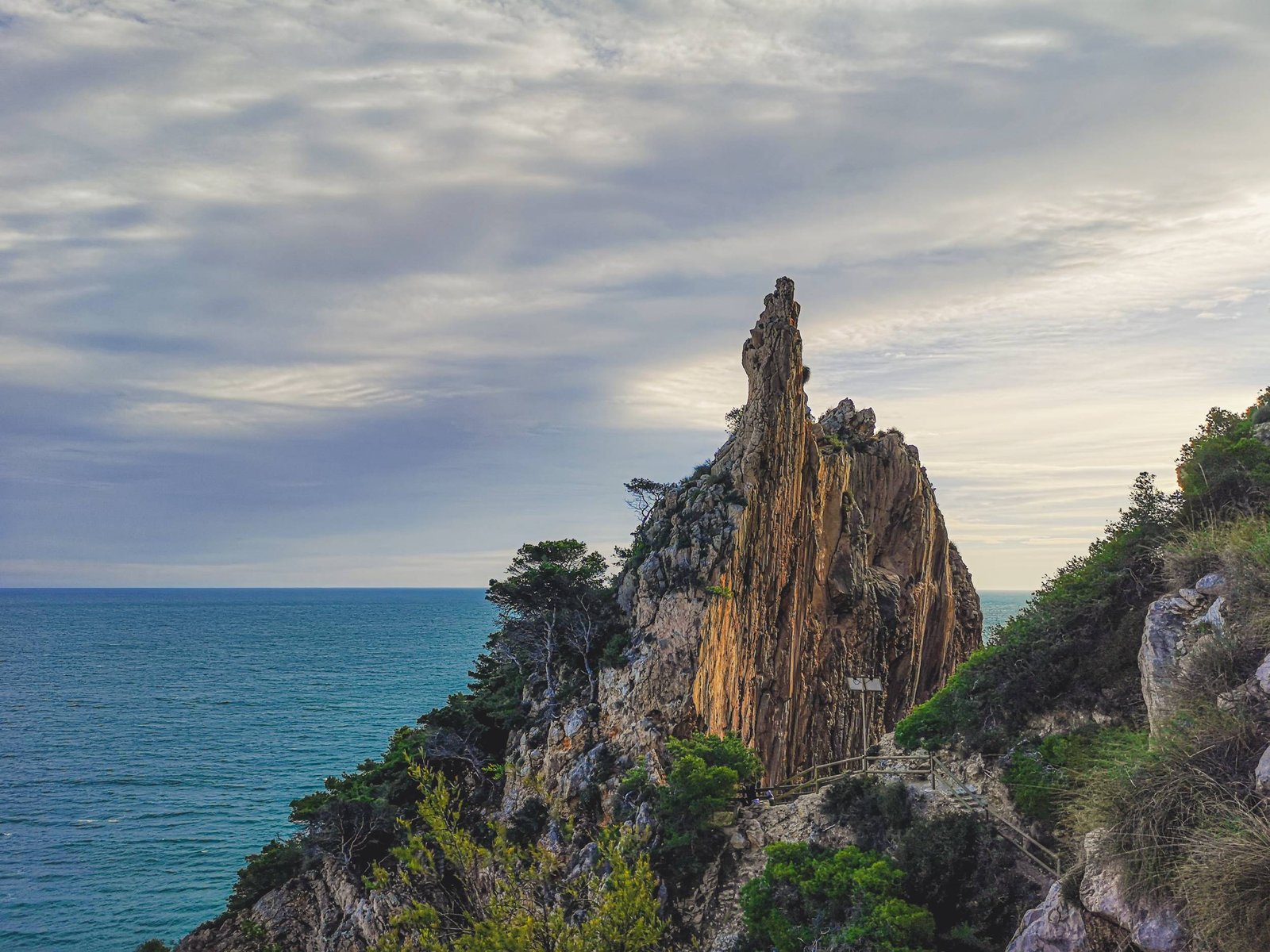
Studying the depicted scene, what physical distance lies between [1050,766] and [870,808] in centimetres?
448

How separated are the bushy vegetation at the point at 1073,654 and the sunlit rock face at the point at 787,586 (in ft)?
37.9

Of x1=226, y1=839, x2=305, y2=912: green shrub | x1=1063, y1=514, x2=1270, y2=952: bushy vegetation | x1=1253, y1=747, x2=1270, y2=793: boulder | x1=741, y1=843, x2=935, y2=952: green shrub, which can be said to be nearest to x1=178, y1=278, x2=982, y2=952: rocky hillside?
x1=226, y1=839, x2=305, y2=912: green shrub

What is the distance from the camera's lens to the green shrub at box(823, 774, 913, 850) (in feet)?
63.7

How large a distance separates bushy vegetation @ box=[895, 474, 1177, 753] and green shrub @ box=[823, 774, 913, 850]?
269cm

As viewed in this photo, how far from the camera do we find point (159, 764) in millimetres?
67812

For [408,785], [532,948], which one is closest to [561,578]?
[408,785]

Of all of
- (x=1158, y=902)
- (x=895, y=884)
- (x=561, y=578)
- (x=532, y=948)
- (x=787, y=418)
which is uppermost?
(x=787, y=418)

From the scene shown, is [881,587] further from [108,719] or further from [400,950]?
[108,719]

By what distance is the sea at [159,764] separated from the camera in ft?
140

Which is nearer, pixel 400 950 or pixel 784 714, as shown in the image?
pixel 400 950

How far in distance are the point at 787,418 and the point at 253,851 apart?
41.7 meters

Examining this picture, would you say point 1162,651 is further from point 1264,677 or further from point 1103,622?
point 1103,622

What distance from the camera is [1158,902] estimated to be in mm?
10102

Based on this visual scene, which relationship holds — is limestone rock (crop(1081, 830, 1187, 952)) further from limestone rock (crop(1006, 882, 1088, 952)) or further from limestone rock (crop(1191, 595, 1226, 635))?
limestone rock (crop(1191, 595, 1226, 635))
